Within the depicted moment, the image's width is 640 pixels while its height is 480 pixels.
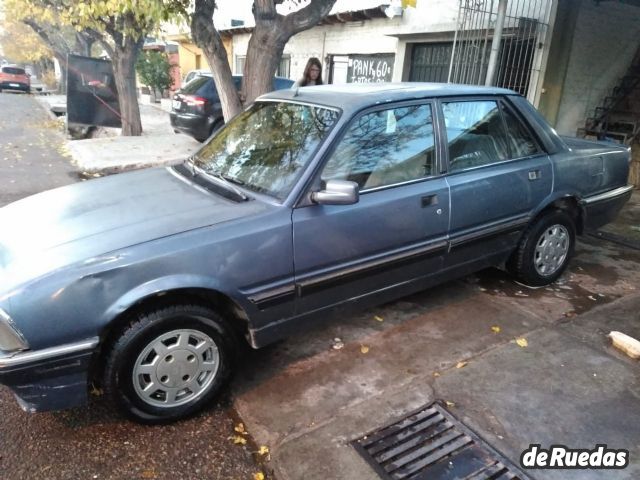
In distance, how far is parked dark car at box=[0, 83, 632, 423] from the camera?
90.3 inches

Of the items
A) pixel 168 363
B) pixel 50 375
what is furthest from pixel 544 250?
pixel 50 375

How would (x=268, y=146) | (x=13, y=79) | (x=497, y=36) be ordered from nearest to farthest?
1. (x=268, y=146)
2. (x=497, y=36)
3. (x=13, y=79)

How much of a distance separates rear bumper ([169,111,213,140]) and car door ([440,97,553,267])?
313 inches

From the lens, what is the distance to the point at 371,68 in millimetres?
12242

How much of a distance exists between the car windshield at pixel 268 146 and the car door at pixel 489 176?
1008 mm

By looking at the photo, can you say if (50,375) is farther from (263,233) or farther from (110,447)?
(263,233)

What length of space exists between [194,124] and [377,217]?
8.68 m

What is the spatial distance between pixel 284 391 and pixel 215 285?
33.8 inches

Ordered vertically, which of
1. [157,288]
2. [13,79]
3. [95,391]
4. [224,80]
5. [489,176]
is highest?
[224,80]

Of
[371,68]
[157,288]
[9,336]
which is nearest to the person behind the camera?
[9,336]

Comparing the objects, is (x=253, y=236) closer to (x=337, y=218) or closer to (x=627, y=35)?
(x=337, y=218)

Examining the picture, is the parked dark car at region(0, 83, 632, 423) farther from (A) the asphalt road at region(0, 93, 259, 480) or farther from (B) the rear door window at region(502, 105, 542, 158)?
(A) the asphalt road at region(0, 93, 259, 480)

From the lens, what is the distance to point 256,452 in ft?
8.18

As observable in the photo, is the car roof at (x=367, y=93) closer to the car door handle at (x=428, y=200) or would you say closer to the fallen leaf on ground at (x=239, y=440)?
the car door handle at (x=428, y=200)
